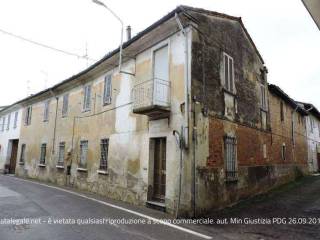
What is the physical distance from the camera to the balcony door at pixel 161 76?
916cm

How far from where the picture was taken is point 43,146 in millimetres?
18906

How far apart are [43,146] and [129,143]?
1045 cm

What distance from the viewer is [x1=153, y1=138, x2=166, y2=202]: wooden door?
953 centimetres

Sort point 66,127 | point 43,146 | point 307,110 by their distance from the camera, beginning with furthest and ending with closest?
point 307,110, point 43,146, point 66,127

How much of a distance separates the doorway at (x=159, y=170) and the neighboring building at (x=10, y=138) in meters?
17.9

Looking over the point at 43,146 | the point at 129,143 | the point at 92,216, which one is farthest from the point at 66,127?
the point at 92,216

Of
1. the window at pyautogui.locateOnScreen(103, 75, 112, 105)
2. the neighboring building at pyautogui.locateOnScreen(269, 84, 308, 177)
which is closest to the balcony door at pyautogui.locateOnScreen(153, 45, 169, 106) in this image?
the window at pyautogui.locateOnScreen(103, 75, 112, 105)

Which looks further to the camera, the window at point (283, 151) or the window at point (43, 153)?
the window at point (43, 153)

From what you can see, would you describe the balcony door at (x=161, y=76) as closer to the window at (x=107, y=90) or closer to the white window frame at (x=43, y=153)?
the window at (x=107, y=90)

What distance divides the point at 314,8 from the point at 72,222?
275 inches

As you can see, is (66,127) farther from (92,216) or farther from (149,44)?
(92,216)

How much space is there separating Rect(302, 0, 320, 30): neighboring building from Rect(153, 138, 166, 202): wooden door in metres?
6.03

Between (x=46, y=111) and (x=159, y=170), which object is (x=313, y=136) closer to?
(x=159, y=170)

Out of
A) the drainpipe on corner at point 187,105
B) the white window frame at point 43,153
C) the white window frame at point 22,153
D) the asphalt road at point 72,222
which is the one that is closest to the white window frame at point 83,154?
the asphalt road at point 72,222
